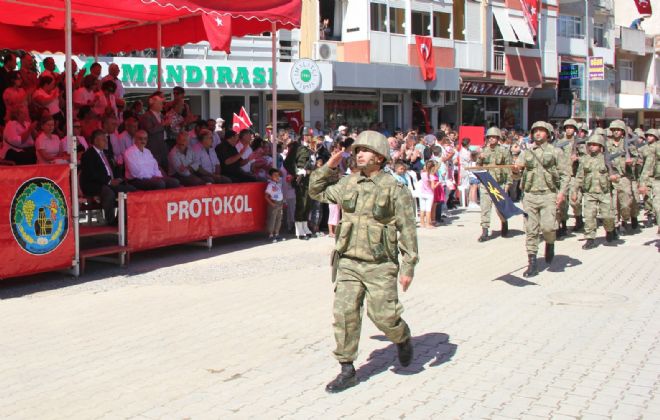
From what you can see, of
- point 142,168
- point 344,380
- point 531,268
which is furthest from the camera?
point 142,168

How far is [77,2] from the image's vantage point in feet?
41.1

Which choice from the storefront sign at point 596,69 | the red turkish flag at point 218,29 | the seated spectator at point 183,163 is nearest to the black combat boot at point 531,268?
the seated spectator at point 183,163

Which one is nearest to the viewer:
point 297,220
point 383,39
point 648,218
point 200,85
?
point 297,220

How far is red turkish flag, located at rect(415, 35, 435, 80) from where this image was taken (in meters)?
32.0

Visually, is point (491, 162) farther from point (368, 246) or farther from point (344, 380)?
point (344, 380)

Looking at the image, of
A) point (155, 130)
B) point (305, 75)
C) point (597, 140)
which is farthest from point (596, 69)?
point (155, 130)

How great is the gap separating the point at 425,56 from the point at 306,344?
26646 millimetres

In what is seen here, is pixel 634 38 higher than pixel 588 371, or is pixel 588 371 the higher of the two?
pixel 634 38

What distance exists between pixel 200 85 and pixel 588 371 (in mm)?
19460

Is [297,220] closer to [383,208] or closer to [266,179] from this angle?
[266,179]

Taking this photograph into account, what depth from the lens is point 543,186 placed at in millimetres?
11102

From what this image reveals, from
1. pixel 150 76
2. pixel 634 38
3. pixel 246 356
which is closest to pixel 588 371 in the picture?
pixel 246 356

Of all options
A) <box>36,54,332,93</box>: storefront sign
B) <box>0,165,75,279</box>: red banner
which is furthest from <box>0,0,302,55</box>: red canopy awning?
<box>36,54,332,93</box>: storefront sign

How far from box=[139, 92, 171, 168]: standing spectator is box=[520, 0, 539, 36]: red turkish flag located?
93.7ft
